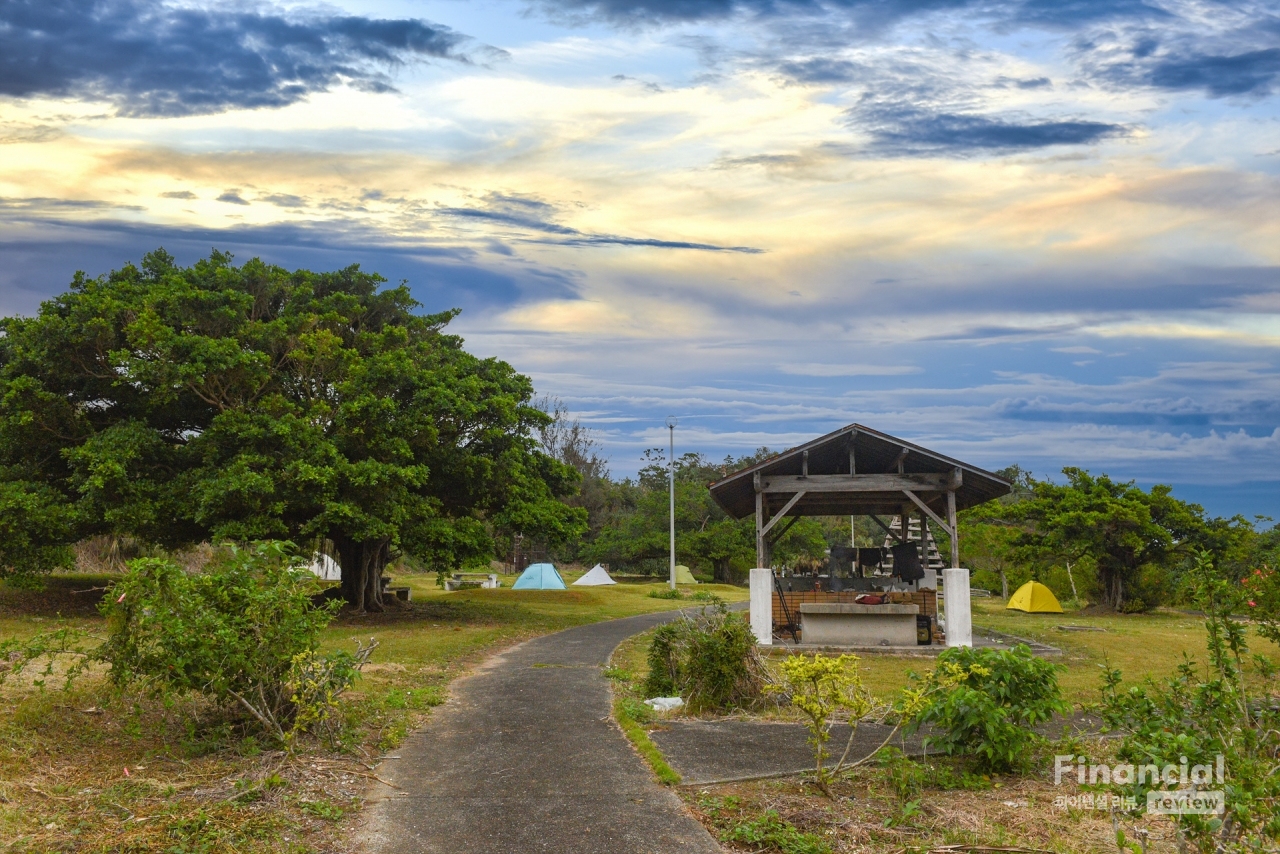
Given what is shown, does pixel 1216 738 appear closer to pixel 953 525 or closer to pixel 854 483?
pixel 854 483

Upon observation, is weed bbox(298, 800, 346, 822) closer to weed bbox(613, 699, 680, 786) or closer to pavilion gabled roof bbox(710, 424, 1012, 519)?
weed bbox(613, 699, 680, 786)

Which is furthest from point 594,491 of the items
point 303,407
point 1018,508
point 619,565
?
point 303,407

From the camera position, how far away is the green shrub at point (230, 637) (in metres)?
7.21

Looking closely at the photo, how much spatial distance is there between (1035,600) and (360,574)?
20468mm

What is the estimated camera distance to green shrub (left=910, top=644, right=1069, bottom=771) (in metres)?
6.94

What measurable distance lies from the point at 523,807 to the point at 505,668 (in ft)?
26.0

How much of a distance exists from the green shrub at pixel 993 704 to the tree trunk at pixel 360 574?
59.6 feet

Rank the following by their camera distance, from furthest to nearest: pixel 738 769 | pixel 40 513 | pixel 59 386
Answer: pixel 59 386
pixel 40 513
pixel 738 769

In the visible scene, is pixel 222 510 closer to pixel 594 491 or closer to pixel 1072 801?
pixel 1072 801

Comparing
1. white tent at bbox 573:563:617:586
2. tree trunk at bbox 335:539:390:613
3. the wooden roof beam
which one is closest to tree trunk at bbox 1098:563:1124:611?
the wooden roof beam

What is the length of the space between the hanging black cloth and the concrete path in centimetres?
1092

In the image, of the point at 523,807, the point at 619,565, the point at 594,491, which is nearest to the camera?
the point at 523,807

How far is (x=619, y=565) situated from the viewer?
51312mm

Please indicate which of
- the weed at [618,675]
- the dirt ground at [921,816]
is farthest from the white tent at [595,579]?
the dirt ground at [921,816]
